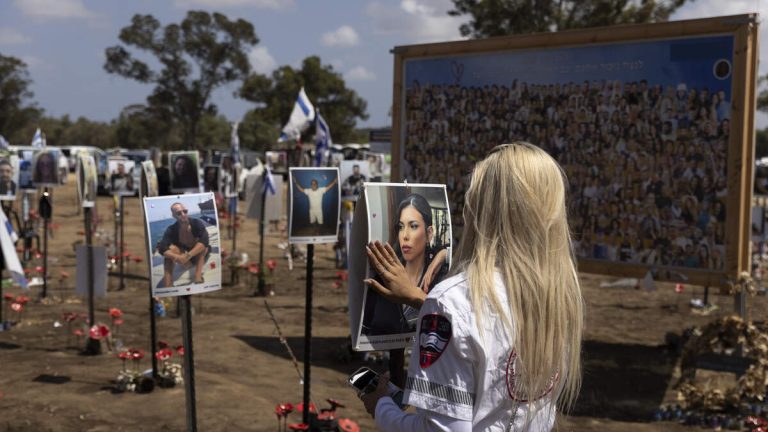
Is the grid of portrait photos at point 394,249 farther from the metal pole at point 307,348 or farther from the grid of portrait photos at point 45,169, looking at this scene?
the grid of portrait photos at point 45,169

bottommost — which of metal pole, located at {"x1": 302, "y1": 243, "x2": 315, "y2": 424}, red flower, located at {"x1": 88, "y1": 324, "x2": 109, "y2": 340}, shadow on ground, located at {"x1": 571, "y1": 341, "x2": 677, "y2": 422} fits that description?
shadow on ground, located at {"x1": 571, "y1": 341, "x2": 677, "y2": 422}

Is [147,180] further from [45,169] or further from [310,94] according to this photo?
[310,94]

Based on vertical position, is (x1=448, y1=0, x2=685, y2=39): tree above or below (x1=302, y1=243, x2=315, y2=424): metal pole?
above

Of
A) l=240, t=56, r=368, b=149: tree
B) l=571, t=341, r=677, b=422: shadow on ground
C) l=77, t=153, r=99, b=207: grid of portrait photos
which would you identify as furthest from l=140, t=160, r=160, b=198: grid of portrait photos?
l=240, t=56, r=368, b=149: tree

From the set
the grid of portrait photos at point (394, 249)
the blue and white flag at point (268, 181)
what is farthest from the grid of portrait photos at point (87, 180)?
the grid of portrait photos at point (394, 249)

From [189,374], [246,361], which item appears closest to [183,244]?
[189,374]

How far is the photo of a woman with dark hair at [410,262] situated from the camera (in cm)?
331

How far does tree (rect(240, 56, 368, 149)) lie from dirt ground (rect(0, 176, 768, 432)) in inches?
1409

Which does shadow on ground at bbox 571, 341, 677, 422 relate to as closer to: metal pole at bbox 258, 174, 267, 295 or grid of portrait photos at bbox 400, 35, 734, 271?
grid of portrait photos at bbox 400, 35, 734, 271

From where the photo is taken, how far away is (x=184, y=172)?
481 inches

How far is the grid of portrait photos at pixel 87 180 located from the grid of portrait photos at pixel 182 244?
517 centimetres

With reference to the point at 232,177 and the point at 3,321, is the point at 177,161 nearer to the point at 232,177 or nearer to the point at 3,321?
the point at 3,321

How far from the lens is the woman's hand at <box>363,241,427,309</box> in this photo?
288 centimetres

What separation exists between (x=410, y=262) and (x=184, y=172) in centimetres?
941
